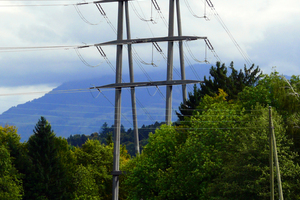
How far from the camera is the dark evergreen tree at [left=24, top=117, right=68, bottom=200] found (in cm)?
7062

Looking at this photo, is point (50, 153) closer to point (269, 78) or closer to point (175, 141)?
point (175, 141)

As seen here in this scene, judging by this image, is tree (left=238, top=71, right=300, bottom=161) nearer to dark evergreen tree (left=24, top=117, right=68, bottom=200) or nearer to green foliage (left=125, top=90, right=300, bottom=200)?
green foliage (left=125, top=90, right=300, bottom=200)

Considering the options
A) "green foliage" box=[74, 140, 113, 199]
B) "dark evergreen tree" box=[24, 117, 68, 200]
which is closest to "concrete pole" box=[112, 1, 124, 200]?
"dark evergreen tree" box=[24, 117, 68, 200]

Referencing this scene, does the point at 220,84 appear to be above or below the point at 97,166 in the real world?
above

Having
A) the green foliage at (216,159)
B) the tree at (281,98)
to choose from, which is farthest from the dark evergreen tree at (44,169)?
the tree at (281,98)

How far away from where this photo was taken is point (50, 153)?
242ft

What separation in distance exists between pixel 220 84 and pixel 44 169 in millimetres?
29336

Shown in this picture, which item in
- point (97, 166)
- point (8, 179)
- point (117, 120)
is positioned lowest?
point (8, 179)

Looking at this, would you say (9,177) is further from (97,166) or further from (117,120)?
(97,166)

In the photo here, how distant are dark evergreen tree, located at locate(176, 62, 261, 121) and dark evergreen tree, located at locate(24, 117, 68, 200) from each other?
60.2 feet

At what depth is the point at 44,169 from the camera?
238 ft

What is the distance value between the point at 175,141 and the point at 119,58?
38.8 ft

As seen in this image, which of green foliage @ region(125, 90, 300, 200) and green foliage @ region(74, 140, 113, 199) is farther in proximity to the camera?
green foliage @ region(74, 140, 113, 199)

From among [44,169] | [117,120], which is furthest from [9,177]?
[117,120]
